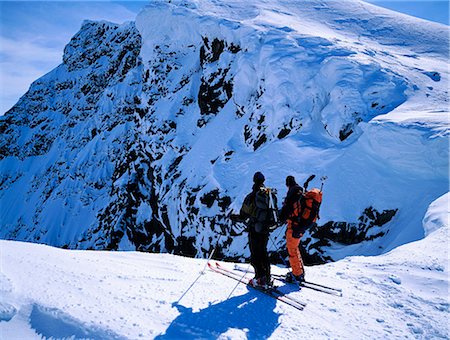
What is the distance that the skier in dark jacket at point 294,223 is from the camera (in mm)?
5953

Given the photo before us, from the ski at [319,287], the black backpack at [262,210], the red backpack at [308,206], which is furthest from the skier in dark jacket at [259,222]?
the ski at [319,287]

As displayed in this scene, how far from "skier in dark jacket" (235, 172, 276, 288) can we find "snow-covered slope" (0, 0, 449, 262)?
244 inches

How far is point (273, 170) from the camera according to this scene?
54.1 feet

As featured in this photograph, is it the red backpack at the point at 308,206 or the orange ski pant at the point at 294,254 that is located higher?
the red backpack at the point at 308,206

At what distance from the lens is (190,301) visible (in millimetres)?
4918

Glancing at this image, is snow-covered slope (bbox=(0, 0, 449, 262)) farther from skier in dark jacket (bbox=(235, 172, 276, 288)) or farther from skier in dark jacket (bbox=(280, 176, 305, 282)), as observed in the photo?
skier in dark jacket (bbox=(235, 172, 276, 288))

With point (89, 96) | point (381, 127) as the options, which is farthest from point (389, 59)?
point (89, 96)

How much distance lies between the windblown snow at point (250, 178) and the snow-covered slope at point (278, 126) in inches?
3.8

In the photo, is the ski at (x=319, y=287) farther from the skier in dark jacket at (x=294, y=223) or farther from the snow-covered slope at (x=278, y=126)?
the snow-covered slope at (x=278, y=126)

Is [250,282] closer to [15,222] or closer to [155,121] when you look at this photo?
[155,121]

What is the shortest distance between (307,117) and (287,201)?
477 inches

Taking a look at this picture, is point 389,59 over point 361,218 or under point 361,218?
over

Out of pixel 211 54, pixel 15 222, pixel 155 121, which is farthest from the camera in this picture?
pixel 15 222

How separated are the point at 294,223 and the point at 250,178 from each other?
1181 cm
